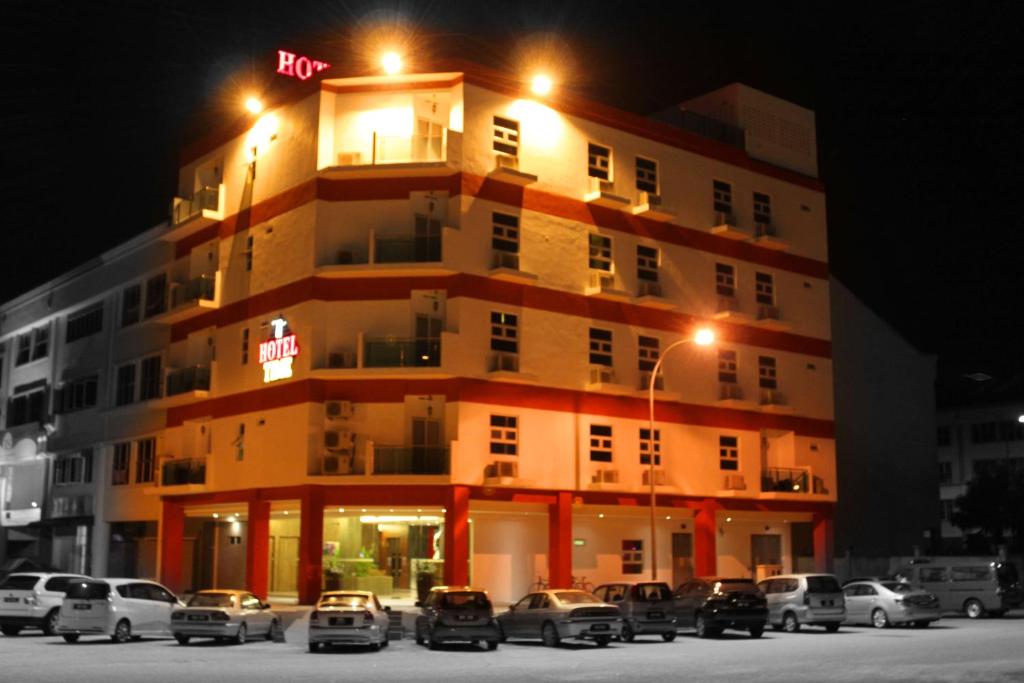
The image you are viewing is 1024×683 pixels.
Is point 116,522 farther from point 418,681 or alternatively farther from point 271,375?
point 418,681

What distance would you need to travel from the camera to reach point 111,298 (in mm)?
55188

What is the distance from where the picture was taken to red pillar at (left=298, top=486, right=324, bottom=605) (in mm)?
39344

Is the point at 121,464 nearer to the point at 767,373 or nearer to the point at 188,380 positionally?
the point at 188,380

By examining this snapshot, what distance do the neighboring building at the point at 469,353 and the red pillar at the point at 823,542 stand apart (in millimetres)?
128

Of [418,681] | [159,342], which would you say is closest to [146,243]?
[159,342]

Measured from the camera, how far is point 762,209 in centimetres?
5116

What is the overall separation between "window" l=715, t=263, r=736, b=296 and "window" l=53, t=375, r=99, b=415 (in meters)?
29.5

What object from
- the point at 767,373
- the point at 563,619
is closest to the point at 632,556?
the point at 767,373

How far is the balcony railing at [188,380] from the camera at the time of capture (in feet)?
151

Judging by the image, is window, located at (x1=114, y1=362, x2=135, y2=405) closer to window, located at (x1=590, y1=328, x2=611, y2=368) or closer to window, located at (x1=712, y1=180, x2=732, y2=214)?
window, located at (x1=590, y1=328, x2=611, y2=368)

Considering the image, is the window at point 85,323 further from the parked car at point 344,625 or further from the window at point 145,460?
the parked car at point 344,625

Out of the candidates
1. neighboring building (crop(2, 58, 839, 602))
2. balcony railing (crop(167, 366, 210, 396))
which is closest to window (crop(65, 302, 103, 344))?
neighboring building (crop(2, 58, 839, 602))

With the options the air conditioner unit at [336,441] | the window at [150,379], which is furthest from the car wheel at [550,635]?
the window at [150,379]

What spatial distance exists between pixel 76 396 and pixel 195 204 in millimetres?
15293
